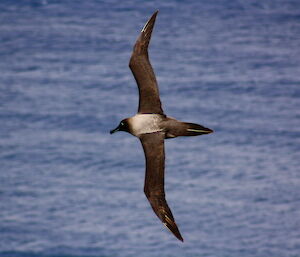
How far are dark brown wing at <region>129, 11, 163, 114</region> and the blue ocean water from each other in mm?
88373

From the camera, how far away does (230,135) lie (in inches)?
4702

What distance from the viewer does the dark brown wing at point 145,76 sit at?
23594 mm

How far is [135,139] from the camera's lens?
12206cm

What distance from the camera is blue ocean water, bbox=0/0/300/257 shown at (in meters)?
117

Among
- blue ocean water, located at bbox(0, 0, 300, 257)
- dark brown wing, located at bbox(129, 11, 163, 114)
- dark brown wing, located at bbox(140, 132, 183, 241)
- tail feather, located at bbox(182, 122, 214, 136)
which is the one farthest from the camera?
blue ocean water, located at bbox(0, 0, 300, 257)

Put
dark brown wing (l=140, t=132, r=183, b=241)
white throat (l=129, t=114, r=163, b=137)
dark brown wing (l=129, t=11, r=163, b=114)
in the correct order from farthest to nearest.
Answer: dark brown wing (l=129, t=11, r=163, b=114) → white throat (l=129, t=114, r=163, b=137) → dark brown wing (l=140, t=132, r=183, b=241)

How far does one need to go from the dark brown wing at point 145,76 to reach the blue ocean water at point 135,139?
88.4 meters

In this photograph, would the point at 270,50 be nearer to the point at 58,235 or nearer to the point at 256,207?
the point at 256,207

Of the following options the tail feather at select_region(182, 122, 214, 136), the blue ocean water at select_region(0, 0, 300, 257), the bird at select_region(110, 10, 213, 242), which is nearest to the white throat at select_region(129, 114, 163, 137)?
the bird at select_region(110, 10, 213, 242)

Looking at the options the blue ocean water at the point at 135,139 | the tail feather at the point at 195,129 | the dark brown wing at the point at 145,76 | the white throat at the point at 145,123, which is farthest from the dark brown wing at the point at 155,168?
the blue ocean water at the point at 135,139

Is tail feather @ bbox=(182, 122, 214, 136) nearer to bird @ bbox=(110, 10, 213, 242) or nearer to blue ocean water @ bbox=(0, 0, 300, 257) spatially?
bird @ bbox=(110, 10, 213, 242)

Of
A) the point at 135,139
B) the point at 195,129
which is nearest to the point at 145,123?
the point at 195,129

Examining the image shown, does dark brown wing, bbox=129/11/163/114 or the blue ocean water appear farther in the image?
the blue ocean water

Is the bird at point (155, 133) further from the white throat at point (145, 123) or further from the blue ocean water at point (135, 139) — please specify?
the blue ocean water at point (135, 139)
